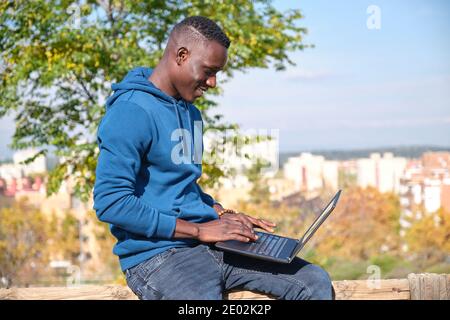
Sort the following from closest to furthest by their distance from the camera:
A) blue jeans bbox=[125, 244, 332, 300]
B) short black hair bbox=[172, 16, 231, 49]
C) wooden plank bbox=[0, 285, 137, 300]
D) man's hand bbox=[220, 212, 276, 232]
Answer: blue jeans bbox=[125, 244, 332, 300] < short black hair bbox=[172, 16, 231, 49] < man's hand bbox=[220, 212, 276, 232] < wooden plank bbox=[0, 285, 137, 300]

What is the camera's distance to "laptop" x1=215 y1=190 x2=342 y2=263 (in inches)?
82.8

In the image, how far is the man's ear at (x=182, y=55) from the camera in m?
2.18

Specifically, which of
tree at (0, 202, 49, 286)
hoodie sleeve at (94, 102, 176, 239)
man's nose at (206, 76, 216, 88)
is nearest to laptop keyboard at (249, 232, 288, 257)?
hoodie sleeve at (94, 102, 176, 239)

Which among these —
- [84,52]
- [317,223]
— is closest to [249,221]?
[317,223]

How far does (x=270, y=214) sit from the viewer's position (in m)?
11.4

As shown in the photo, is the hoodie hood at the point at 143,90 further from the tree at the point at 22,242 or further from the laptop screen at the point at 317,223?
the tree at the point at 22,242

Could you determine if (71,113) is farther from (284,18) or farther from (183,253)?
(183,253)

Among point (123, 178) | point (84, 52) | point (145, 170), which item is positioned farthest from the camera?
point (84, 52)

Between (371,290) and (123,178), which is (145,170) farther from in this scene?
(371,290)

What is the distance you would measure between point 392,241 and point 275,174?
254cm

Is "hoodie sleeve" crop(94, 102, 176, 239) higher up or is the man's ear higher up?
the man's ear

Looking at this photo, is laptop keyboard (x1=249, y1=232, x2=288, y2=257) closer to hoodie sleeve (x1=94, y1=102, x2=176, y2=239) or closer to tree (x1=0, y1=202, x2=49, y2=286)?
hoodie sleeve (x1=94, y1=102, x2=176, y2=239)

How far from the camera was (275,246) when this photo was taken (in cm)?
221

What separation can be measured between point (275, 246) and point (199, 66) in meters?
0.67
